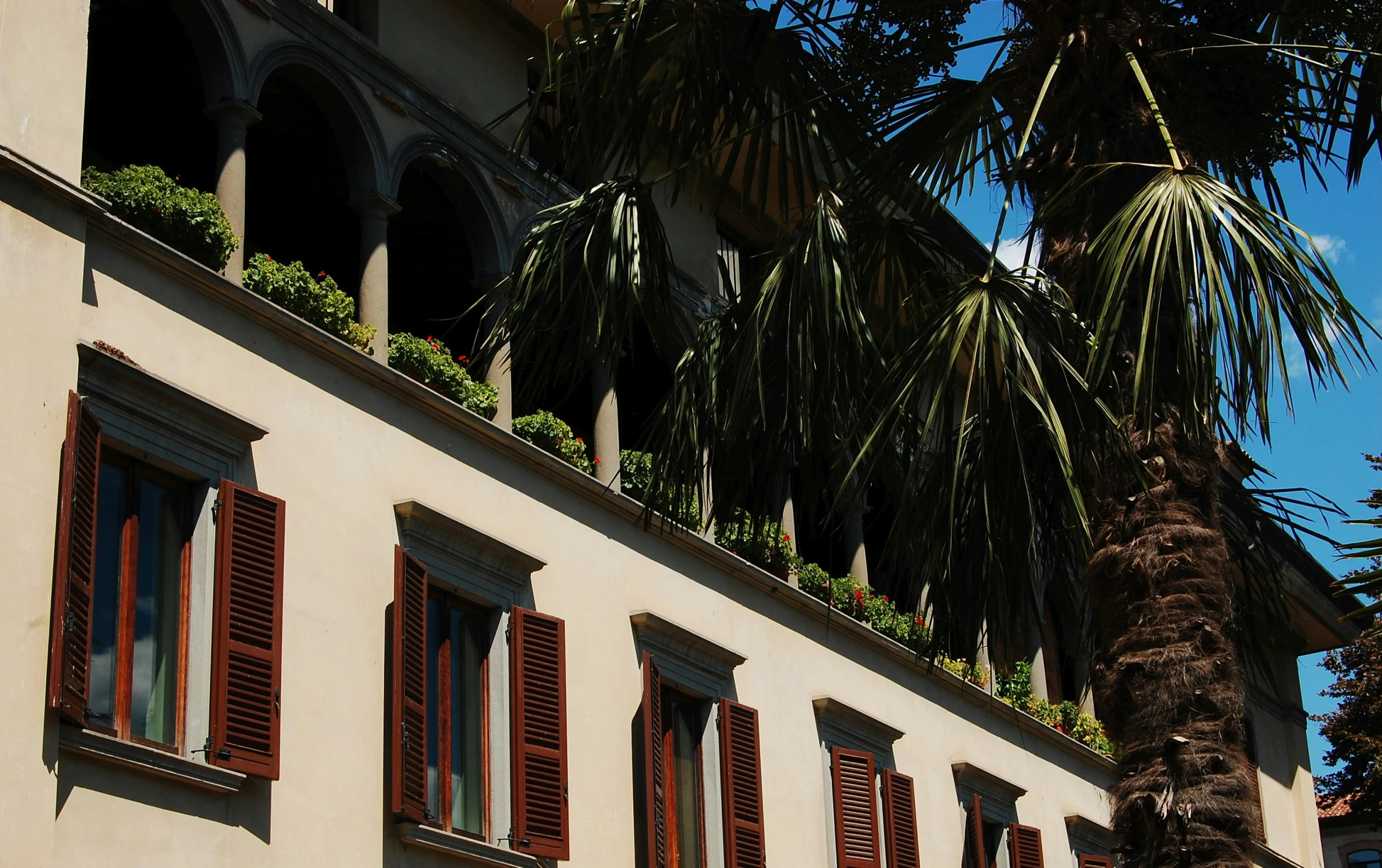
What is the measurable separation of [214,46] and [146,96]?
2.46 m

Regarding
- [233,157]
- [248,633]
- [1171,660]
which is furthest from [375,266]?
[1171,660]

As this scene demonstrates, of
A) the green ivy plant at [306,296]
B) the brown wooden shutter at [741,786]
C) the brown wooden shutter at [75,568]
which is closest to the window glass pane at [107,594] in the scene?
the brown wooden shutter at [75,568]

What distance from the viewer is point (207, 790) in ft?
37.7

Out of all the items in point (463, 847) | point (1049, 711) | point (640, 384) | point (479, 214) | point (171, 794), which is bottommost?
point (171, 794)

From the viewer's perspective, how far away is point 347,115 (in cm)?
1546

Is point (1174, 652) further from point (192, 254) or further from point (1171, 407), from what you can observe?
point (192, 254)

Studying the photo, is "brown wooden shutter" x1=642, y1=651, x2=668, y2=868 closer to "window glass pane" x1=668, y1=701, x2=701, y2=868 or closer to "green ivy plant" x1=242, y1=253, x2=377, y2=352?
"window glass pane" x1=668, y1=701, x2=701, y2=868

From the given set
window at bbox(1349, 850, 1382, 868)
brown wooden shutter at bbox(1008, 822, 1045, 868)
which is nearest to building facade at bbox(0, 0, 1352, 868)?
brown wooden shutter at bbox(1008, 822, 1045, 868)

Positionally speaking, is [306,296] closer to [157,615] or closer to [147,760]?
[157,615]

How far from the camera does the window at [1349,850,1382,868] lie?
160ft

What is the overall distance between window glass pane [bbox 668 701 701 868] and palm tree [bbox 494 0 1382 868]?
6.29 meters

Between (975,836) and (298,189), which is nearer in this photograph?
(298,189)

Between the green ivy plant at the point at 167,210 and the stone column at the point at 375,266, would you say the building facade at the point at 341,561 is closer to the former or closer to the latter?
the stone column at the point at 375,266

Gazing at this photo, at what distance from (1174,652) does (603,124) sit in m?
4.01
